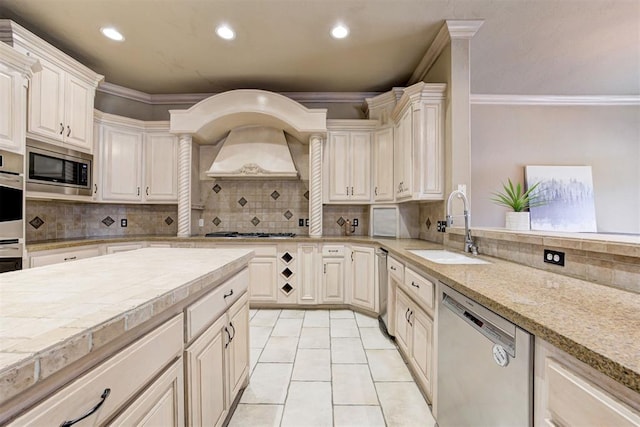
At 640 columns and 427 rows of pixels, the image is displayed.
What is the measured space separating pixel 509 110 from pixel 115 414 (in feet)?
17.0

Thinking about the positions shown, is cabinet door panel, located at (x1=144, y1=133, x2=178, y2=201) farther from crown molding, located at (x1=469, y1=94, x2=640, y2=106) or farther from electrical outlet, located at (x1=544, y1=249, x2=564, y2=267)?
crown molding, located at (x1=469, y1=94, x2=640, y2=106)

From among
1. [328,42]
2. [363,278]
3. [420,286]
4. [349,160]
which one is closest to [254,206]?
[349,160]

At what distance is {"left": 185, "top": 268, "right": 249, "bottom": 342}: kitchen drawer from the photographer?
3.35ft

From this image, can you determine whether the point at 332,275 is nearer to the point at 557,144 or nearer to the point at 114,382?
the point at 114,382

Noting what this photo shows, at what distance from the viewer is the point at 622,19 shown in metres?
2.42

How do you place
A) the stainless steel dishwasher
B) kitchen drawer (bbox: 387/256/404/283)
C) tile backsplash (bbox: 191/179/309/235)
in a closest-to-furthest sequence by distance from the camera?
the stainless steel dishwasher → kitchen drawer (bbox: 387/256/404/283) → tile backsplash (bbox: 191/179/309/235)

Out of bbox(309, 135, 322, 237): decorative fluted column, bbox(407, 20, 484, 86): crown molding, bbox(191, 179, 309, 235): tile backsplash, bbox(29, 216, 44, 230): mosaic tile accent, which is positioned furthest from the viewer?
bbox(191, 179, 309, 235): tile backsplash

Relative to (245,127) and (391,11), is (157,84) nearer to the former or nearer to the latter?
(245,127)

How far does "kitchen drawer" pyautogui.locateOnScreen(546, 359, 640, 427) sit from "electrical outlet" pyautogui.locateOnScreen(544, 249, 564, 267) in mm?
803

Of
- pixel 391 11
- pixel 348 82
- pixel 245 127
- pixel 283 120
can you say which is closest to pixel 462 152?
pixel 391 11

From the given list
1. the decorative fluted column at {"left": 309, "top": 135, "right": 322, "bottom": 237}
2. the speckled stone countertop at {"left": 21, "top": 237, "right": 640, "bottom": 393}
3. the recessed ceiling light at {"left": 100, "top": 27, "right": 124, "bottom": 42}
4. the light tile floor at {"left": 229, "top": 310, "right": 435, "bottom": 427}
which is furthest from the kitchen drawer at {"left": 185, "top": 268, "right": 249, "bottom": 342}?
the recessed ceiling light at {"left": 100, "top": 27, "right": 124, "bottom": 42}

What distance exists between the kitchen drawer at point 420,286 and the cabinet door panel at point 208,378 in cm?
110

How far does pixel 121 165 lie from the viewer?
3.45 m

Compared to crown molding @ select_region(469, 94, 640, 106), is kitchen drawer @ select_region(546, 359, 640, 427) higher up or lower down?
lower down
